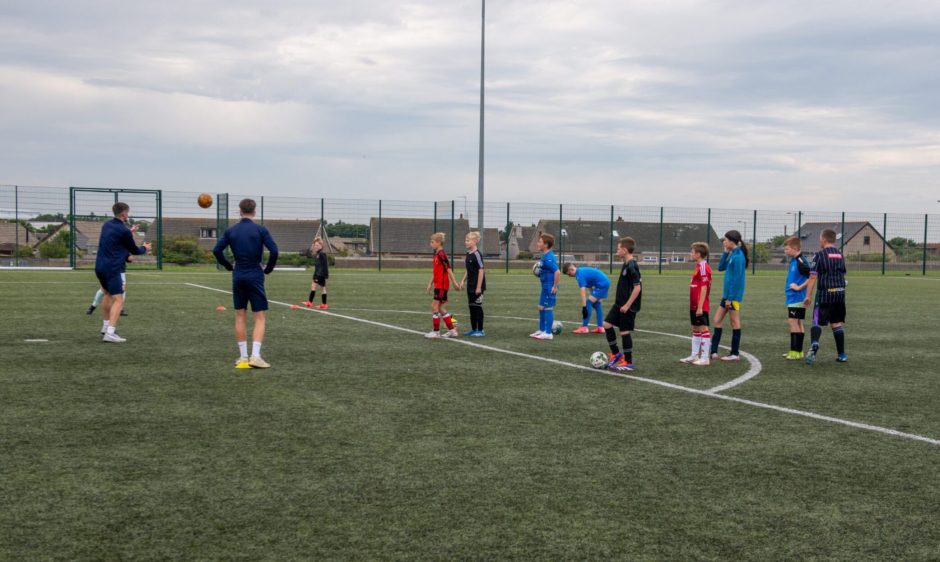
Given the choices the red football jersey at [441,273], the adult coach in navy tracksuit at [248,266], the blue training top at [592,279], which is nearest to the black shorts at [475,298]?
the red football jersey at [441,273]

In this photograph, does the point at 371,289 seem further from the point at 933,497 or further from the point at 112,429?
the point at 933,497

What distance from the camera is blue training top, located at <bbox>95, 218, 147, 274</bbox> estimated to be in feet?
40.5

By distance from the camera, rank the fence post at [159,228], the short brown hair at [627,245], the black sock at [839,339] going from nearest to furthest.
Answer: the short brown hair at [627,245] < the black sock at [839,339] < the fence post at [159,228]

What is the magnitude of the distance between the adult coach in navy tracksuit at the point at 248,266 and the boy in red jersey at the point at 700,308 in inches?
211

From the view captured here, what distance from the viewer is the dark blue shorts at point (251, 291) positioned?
9.87m

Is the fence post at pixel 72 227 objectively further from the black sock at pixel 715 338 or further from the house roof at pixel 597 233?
the black sock at pixel 715 338

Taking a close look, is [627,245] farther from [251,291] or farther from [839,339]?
[251,291]

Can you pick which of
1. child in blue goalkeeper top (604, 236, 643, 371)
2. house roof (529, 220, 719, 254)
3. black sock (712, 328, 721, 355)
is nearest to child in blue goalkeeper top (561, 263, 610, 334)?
black sock (712, 328, 721, 355)

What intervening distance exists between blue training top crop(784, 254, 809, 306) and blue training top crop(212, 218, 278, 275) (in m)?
6.97

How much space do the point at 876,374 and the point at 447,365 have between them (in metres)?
5.28

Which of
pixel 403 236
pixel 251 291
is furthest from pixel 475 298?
pixel 403 236

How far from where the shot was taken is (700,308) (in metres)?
10.6

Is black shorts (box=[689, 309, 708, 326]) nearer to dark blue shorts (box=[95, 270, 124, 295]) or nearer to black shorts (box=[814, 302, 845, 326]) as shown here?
black shorts (box=[814, 302, 845, 326])

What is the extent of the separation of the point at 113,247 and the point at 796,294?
995cm
